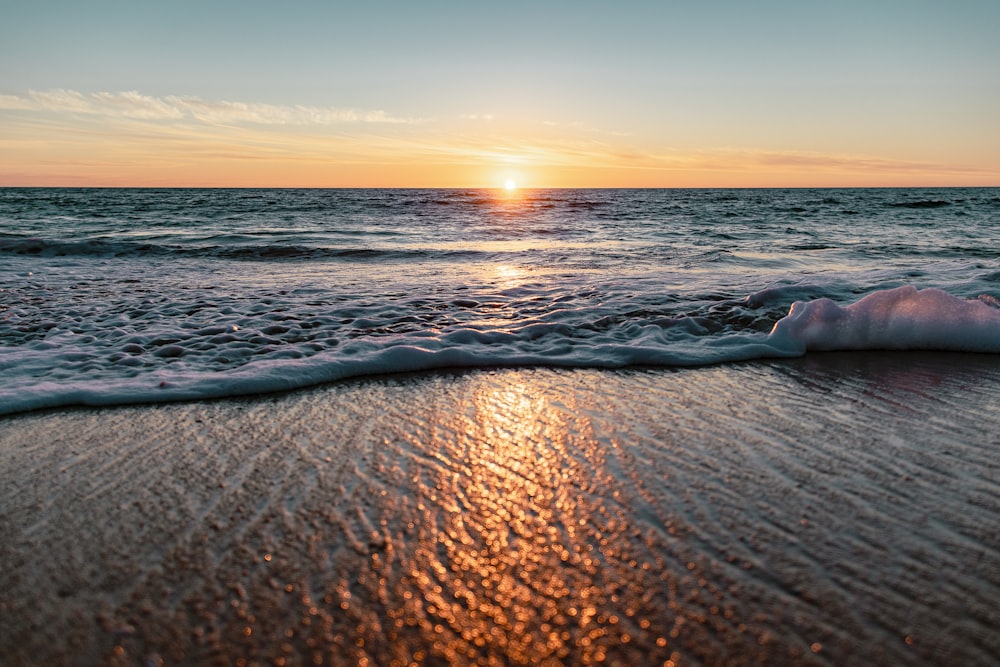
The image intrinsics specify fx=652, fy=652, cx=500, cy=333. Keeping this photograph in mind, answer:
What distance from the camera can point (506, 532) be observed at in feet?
6.75

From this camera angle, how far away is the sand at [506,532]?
1543mm

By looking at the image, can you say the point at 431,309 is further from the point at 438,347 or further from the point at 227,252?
the point at 227,252

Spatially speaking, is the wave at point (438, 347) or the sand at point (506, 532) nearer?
the sand at point (506, 532)

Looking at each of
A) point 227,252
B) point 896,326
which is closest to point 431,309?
point 896,326

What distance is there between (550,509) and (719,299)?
16.6 ft

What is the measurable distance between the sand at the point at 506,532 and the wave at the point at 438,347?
49 cm

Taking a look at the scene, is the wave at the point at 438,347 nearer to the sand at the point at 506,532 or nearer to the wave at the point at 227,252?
the sand at the point at 506,532

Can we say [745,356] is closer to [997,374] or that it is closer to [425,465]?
[997,374]

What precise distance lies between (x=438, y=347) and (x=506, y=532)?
276cm

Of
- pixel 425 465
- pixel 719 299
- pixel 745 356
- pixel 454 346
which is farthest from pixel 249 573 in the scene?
pixel 719 299

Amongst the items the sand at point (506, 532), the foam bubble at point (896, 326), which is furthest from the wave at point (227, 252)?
the sand at point (506, 532)

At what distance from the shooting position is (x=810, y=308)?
4.82m

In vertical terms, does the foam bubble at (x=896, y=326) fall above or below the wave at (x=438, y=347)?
above

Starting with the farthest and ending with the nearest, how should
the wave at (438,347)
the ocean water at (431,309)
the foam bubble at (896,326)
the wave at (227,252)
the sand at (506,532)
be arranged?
the wave at (227,252) < the foam bubble at (896,326) < the ocean water at (431,309) < the wave at (438,347) < the sand at (506,532)
